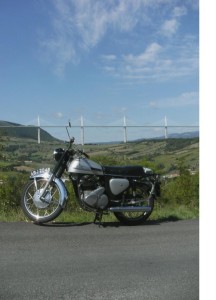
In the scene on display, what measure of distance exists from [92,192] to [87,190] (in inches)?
4.2

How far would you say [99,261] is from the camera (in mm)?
3975

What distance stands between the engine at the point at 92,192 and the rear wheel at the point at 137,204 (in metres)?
0.30

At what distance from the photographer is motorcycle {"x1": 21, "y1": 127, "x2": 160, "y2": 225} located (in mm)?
5984

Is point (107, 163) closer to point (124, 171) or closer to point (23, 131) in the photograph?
point (124, 171)

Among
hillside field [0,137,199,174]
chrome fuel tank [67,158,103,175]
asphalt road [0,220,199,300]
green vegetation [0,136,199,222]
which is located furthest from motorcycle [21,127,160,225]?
hillside field [0,137,199,174]

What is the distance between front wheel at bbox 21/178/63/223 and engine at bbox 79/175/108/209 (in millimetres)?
351

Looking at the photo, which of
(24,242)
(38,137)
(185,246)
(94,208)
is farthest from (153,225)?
(38,137)

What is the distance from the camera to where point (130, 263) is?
3.90m

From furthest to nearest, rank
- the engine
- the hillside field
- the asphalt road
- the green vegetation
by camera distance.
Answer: the hillside field < the green vegetation < the engine < the asphalt road

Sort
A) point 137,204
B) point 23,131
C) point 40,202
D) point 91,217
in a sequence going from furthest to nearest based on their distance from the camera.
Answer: point 23,131, point 91,217, point 137,204, point 40,202

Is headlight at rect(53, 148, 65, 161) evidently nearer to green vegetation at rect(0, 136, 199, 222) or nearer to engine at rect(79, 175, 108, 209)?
engine at rect(79, 175, 108, 209)

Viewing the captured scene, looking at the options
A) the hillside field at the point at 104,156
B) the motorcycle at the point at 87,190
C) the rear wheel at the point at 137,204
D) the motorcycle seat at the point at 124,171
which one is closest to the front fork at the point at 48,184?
the motorcycle at the point at 87,190

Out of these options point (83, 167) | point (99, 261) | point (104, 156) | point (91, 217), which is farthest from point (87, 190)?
point (104, 156)

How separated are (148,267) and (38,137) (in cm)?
828
